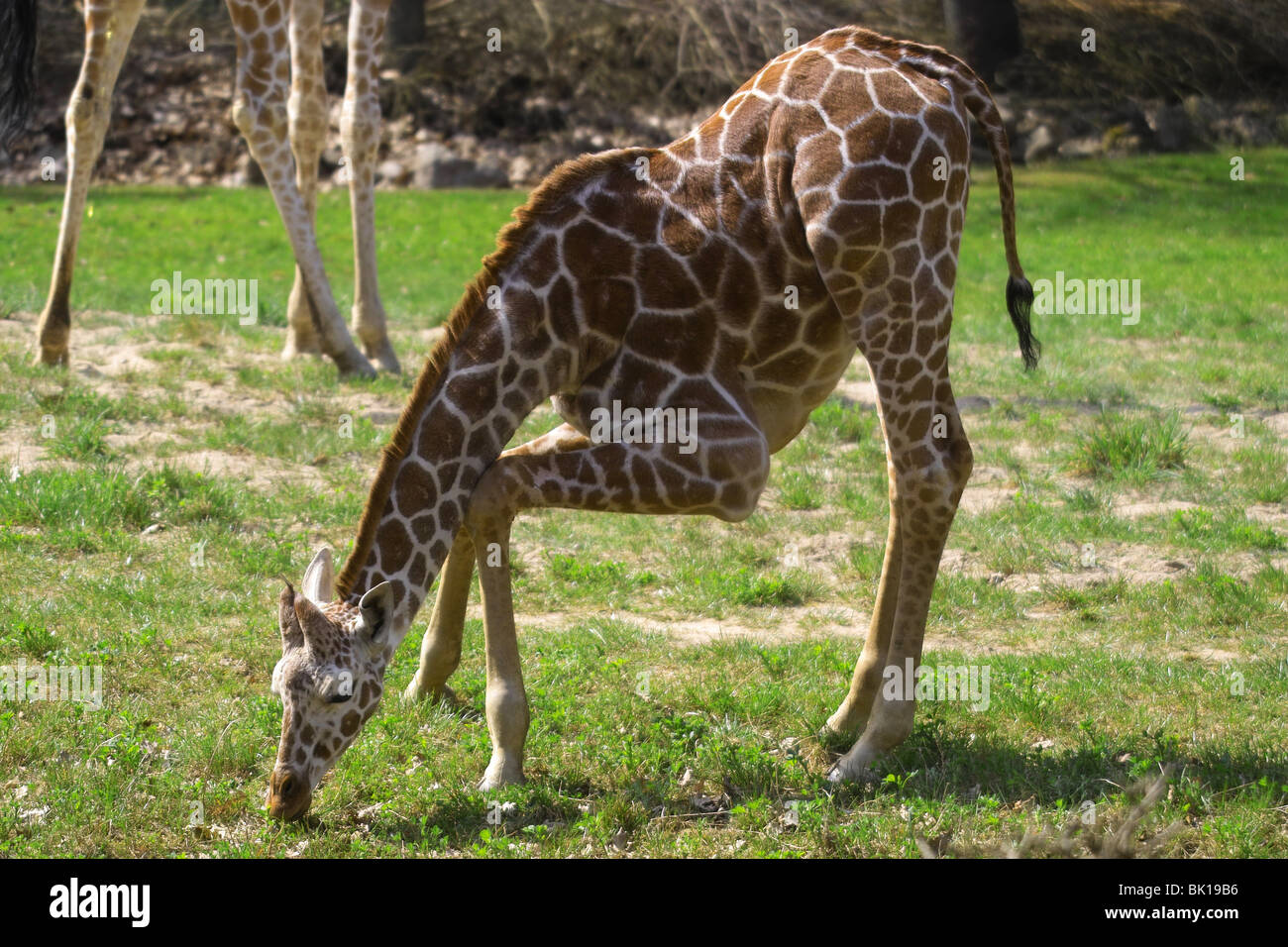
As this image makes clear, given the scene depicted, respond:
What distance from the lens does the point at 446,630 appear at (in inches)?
225

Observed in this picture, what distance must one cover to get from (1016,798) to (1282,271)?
1263 cm

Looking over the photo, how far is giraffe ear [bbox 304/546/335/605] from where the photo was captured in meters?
5.02

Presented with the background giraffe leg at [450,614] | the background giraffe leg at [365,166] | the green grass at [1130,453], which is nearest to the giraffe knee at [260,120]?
the background giraffe leg at [365,166]

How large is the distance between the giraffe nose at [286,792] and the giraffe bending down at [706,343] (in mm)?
51

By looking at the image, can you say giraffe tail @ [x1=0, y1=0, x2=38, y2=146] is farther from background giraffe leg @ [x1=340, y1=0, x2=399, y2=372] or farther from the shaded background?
the shaded background

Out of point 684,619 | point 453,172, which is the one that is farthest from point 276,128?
point 453,172

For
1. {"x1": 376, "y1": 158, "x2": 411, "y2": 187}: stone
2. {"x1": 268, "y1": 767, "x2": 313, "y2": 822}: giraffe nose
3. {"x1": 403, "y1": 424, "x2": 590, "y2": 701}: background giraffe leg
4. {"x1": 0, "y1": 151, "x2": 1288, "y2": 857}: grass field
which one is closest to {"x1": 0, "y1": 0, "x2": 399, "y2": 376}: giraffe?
{"x1": 0, "y1": 151, "x2": 1288, "y2": 857}: grass field

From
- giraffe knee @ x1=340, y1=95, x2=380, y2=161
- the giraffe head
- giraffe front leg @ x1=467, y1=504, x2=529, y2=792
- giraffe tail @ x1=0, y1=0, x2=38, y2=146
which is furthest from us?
giraffe knee @ x1=340, y1=95, x2=380, y2=161

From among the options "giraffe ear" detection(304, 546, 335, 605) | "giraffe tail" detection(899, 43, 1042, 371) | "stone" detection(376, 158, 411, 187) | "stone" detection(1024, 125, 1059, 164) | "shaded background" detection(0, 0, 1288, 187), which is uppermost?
"shaded background" detection(0, 0, 1288, 187)

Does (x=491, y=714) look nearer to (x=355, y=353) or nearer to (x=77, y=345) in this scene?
(x=355, y=353)

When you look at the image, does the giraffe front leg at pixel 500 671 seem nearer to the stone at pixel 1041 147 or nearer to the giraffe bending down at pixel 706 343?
the giraffe bending down at pixel 706 343

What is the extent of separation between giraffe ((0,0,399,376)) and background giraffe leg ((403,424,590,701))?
534cm

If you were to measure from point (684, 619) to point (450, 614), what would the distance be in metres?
1.90

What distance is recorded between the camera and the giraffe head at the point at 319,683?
4.70 metres
